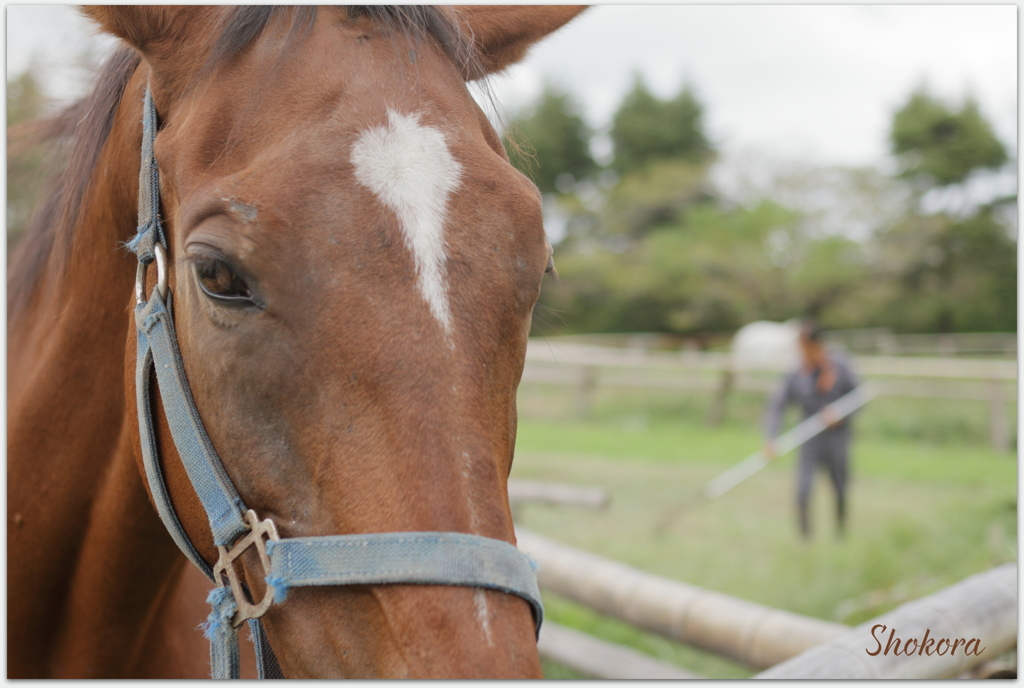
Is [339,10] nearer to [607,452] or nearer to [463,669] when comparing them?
[463,669]

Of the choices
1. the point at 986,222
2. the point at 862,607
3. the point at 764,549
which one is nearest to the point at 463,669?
the point at 862,607

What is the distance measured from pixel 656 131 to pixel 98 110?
28.8 m

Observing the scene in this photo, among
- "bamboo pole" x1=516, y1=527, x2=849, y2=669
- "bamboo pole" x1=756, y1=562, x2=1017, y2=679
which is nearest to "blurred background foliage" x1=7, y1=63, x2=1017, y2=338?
"bamboo pole" x1=516, y1=527, x2=849, y2=669

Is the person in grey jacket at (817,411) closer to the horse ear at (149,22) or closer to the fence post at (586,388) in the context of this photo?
the fence post at (586,388)

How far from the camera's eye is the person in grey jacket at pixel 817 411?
6652 millimetres

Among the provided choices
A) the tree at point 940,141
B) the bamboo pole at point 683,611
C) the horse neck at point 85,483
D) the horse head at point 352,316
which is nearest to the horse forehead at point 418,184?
the horse head at point 352,316

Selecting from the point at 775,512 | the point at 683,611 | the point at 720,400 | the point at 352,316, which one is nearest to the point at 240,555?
the point at 352,316

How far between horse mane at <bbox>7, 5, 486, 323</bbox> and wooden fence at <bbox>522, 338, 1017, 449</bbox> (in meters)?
6.94

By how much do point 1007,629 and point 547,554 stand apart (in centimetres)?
229

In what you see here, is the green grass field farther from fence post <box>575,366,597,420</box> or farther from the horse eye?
the horse eye

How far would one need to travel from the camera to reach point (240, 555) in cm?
119

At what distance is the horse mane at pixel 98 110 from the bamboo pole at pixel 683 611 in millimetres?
1788

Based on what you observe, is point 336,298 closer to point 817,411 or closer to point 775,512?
point 817,411

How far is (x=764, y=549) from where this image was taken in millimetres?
6168
